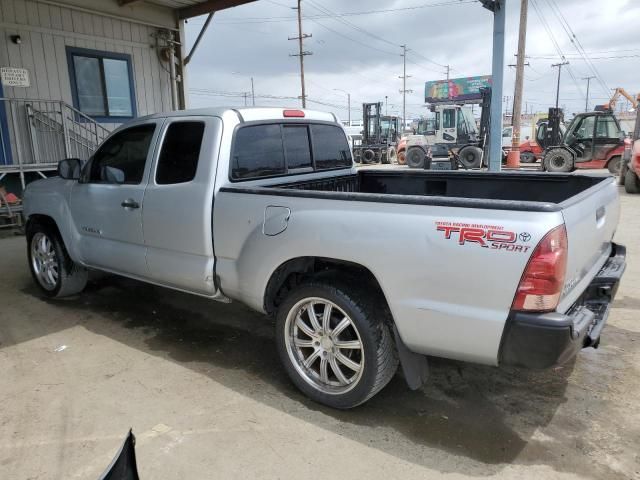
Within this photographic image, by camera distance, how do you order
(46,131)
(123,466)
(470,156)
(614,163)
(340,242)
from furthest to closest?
(470,156)
(614,163)
(46,131)
(340,242)
(123,466)

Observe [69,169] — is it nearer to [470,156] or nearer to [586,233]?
[586,233]

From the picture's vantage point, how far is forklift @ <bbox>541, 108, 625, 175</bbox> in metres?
18.1

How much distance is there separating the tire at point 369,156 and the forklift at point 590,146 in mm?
11662

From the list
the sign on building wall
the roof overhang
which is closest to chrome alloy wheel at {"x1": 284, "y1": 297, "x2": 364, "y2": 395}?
the roof overhang

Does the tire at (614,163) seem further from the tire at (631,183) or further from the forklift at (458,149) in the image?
the tire at (631,183)

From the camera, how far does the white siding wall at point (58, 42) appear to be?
31.6 ft

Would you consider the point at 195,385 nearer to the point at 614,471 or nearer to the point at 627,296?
the point at 614,471

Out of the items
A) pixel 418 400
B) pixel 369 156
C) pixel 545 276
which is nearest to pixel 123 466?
pixel 545 276

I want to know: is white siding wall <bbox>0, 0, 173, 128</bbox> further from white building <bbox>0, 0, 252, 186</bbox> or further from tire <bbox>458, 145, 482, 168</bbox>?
tire <bbox>458, 145, 482, 168</bbox>

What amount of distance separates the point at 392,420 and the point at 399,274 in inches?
40.5

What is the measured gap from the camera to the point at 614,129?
18141mm

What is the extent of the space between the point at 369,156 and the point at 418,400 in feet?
86.5

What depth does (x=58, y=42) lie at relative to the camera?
1027 centimetres

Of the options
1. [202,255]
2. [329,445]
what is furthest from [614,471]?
[202,255]
